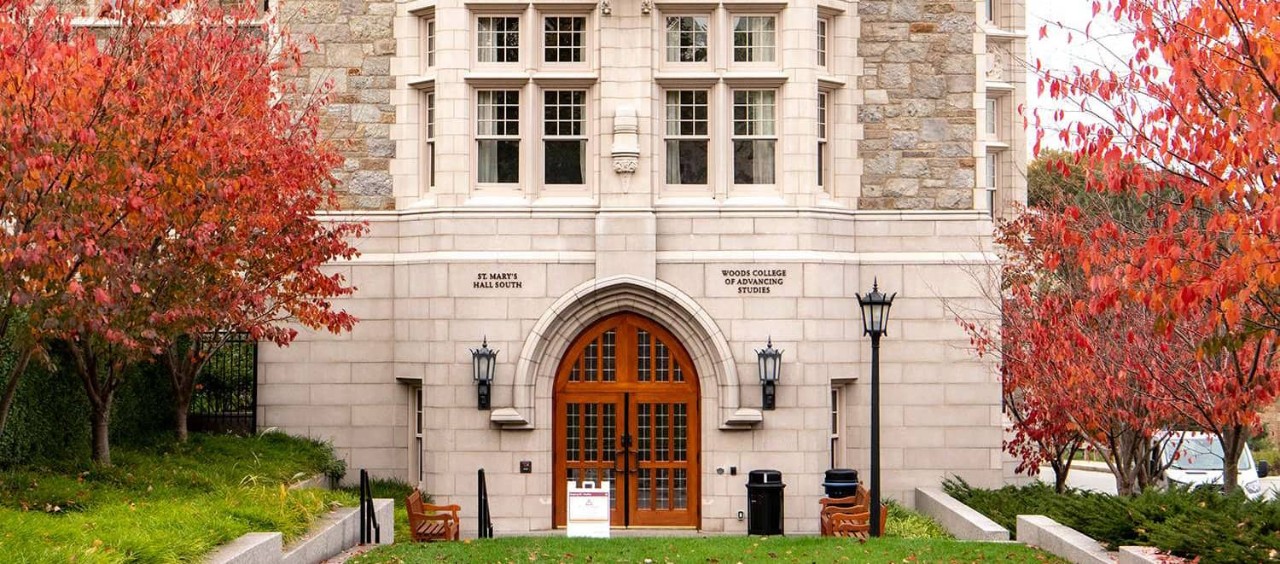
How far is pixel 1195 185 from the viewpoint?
12000 millimetres

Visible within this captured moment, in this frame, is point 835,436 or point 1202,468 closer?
point 835,436

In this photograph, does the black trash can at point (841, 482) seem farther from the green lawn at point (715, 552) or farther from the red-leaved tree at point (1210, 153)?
the red-leaved tree at point (1210, 153)

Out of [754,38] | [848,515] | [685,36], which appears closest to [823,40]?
[754,38]

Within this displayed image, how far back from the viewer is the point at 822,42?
912 inches

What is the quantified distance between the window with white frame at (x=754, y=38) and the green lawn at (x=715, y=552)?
712cm

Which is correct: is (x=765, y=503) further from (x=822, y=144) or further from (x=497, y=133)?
(x=497, y=133)

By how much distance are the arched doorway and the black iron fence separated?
15.0 ft

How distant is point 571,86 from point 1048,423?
24.6 ft

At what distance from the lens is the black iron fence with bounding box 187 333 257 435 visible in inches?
943

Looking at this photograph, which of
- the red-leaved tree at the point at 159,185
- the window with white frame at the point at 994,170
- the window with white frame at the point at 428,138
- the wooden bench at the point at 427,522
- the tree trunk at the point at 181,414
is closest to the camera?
the red-leaved tree at the point at 159,185

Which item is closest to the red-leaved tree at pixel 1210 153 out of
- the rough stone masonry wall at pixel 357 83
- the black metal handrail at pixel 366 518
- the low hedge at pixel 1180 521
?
the low hedge at pixel 1180 521

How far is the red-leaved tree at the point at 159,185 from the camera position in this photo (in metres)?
13.8

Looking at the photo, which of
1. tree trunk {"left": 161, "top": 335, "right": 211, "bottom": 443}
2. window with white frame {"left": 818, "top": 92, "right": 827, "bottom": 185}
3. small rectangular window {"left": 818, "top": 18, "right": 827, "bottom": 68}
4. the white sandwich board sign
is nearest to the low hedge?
the white sandwich board sign

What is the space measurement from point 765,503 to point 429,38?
7.79 meters
